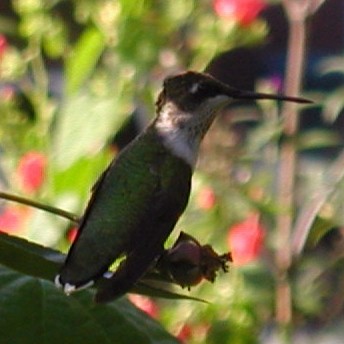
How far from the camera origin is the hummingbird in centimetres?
82

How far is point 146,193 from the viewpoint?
931 millimetres

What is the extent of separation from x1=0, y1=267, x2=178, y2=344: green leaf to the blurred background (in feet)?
3.50

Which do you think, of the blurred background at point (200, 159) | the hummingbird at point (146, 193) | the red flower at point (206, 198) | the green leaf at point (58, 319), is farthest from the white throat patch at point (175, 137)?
the red flower at point (206, 198)

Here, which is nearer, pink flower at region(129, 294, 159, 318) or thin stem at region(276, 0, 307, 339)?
pink flower at region(129, 294, 159, 318)

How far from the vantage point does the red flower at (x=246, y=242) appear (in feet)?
6.78

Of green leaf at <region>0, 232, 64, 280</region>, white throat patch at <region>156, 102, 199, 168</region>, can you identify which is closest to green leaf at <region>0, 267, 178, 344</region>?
green leaf at <region>0, 232, 64, 280</region>

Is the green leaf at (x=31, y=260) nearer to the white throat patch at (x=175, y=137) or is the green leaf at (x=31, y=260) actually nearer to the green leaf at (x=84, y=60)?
the white throat patch at (x=175, y=137)

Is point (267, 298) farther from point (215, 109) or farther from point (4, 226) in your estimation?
point (215, 109)

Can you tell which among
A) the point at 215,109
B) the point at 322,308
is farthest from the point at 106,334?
the point at 322,308

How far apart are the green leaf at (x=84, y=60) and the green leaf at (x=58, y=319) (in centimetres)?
120

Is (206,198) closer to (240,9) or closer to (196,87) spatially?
(240,9)

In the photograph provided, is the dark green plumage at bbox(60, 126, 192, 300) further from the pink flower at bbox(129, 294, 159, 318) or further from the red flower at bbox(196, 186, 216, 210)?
the red flower at bbox(196, 186, 216, 210)

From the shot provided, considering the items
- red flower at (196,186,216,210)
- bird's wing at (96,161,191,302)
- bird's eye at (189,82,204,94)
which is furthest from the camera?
red flower at (196,186,216,210)

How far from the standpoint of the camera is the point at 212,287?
2.11 metres
